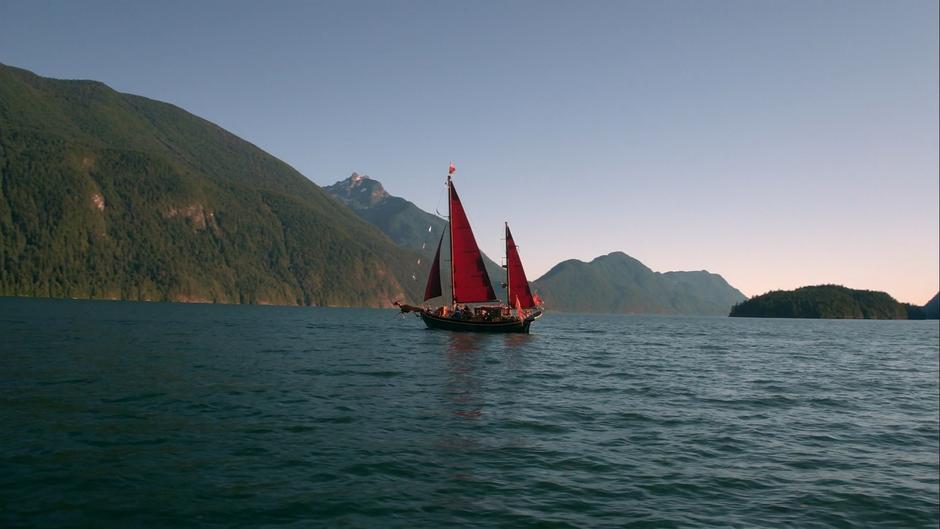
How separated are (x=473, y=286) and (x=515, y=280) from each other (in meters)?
5.89

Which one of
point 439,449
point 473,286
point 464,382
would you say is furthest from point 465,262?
point 439,449

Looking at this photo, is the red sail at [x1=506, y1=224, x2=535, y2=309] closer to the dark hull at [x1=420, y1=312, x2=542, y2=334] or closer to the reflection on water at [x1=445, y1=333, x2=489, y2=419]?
the dark hull at [x1=420, y1=312, x2=542, y2=334]

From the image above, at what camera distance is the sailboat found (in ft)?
263

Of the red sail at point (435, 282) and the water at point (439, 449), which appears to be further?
the red sail at point (435, 282)

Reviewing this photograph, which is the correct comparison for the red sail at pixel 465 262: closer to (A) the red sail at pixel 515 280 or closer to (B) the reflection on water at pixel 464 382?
(A) the red sail at pixel 515 280

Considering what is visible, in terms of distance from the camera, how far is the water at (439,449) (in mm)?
13227

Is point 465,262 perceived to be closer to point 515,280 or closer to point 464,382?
point 515,280

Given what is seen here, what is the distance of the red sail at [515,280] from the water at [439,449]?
4224 cm

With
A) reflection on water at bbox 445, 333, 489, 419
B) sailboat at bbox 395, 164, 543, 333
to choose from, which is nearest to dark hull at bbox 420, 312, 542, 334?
sailboat at bbox 395, 164, 543, 333

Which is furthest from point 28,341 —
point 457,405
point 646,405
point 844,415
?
point 844,415

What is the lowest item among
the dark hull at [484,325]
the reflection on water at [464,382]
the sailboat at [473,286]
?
the reflection on water at [464,382]

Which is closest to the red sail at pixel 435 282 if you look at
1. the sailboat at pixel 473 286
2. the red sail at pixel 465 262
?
the sailboat at pixel 473 286

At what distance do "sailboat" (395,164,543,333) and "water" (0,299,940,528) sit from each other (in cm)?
4251

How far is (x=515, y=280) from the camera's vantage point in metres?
81.9
